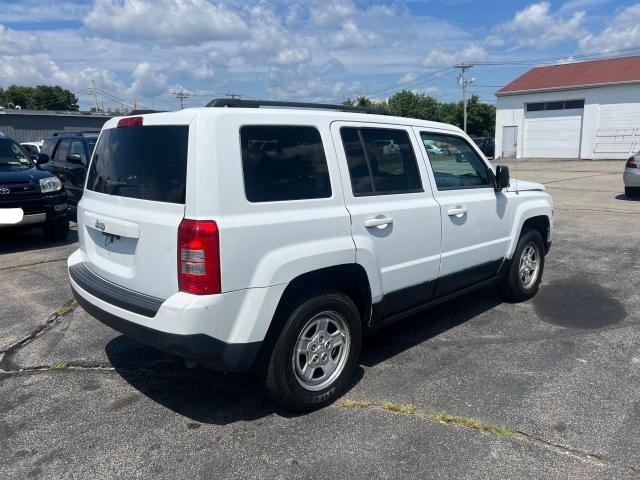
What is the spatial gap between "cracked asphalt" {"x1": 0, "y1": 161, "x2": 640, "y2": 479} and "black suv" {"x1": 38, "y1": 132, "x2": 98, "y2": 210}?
17.2 ft

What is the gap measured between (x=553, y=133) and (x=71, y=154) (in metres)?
36.1

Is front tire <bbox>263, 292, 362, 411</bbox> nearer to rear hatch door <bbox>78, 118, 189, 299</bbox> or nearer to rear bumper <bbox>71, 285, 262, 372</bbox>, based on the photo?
rear bumper <bbox>71, 285, 262, 372</bbox>

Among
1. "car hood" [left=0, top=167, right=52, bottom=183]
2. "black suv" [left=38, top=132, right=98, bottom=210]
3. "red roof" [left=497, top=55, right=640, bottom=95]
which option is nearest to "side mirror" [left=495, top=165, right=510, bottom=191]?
"car hood" [left=0, top=167, right=52, bottom=183]

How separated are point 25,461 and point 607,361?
4.09 meters

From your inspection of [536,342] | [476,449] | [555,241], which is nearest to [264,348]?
[476,449]

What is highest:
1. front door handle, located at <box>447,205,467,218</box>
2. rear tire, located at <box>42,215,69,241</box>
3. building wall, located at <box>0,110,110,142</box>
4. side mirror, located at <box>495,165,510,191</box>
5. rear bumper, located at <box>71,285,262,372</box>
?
building wall, located at <box>0,110,110,142</box>

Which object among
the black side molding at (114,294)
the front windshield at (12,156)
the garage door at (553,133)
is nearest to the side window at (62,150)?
the front windshield at (12,156)

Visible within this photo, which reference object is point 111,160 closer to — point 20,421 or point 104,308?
point 104,308

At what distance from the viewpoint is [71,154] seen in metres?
10.2

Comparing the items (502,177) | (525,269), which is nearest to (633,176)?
(525,269)

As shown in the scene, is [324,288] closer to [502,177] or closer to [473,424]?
[473,424]

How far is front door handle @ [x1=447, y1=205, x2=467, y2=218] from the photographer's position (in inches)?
171

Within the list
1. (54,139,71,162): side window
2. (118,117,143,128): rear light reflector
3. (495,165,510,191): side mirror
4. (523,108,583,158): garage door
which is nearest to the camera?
(118,117,143,128): rear light reflector

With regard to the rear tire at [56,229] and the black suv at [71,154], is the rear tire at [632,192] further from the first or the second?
the rear tire at [56,229]
